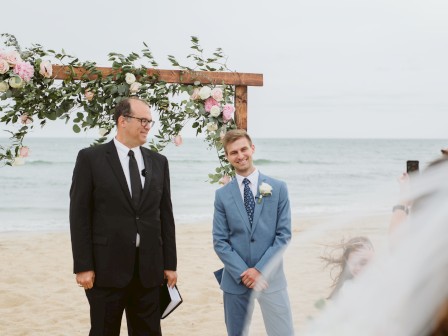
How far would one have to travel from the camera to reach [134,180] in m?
3.65

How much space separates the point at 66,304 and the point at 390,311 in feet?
21.6

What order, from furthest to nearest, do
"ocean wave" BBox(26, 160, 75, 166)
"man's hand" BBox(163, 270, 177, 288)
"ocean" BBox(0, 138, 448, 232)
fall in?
"ocean wave" BBox(26, 160, 75, 166) → "ocean" BBox(0, 138, 448, 232) → "man's hand" BBox(163, 270, 177, 288)

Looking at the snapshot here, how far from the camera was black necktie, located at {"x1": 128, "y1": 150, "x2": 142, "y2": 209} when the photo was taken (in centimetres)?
363

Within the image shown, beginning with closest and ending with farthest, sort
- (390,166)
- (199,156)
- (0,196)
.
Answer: (0,196), (199,156), (390,166)

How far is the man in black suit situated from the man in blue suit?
0.47m

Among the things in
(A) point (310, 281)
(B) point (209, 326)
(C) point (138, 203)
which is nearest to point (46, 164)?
(B) point (209, 326)

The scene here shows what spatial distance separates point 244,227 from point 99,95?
1888 mm

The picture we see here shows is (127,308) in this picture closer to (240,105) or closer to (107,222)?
(107,222)

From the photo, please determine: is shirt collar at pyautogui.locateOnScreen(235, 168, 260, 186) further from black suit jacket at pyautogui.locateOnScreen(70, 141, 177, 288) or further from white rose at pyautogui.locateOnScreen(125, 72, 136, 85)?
white rose at pyautogui.locateOnScreen(125, 72, 136, 85)

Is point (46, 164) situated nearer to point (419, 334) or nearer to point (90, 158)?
point (90, 158)

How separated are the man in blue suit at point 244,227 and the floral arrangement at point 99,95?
3.54ft

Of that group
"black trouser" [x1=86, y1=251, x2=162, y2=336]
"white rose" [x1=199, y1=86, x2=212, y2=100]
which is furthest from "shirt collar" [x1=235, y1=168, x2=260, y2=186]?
"white rose" [x1=199, y1=86, x2=212, y2=100]

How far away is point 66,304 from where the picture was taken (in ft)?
22.3

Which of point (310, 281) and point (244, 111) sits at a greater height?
point (244, 111)
